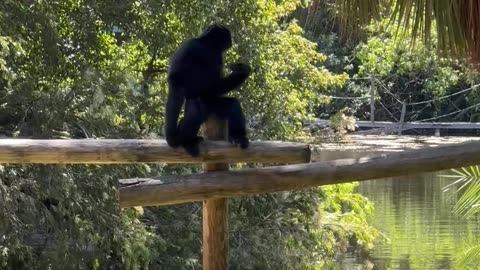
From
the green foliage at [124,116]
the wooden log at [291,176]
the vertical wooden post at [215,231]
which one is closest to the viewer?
the wooden log at [291,176]

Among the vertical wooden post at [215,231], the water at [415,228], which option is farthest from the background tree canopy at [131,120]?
the vertical wooden post at [215,231]

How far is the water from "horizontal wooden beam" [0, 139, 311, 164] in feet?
20.4

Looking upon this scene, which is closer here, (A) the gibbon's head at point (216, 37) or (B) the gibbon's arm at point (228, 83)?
(B) the gibbon's arm at point (228, 83)

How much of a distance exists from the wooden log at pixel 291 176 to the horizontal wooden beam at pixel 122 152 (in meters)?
0.10

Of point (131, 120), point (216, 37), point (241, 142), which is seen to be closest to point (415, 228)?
point (131, 120)

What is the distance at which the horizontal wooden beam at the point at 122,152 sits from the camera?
15.8 ft

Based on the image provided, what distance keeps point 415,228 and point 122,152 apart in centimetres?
1133

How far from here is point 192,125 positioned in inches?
204

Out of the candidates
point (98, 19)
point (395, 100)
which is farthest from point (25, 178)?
point (395, 100)

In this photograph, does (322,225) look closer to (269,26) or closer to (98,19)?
(269,26)

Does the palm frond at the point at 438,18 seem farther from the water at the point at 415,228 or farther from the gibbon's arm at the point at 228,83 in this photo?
the water at the point at 415,228

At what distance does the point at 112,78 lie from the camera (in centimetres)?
959

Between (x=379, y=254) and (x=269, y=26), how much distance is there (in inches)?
165

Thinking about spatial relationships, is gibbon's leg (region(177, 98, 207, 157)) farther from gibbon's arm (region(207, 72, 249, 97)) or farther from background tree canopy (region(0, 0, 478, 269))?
background tree canopy (region(0, 0, 478, 269))
